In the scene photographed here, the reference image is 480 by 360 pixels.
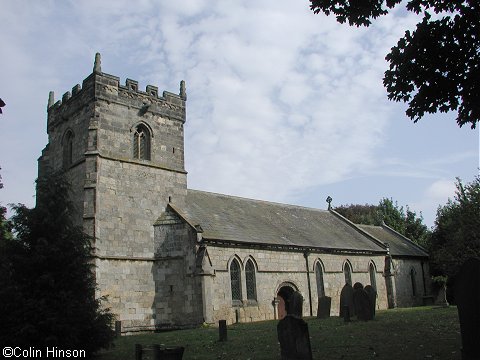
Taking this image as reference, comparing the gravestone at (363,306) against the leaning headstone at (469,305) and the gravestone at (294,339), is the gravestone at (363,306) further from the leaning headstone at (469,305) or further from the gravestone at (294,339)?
the leaning headstone at (469,305)

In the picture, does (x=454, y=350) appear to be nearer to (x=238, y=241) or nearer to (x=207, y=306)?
(x=207, y=306)

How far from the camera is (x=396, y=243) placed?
40969mm

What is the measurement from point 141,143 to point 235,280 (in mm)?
8907

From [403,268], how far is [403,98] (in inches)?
1226

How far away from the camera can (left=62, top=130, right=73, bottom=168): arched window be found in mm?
26453

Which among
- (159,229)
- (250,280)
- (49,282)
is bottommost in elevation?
(250,280)

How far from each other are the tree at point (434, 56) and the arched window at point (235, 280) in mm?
17266

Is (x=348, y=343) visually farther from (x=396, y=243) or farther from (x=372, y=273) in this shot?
(x=396, y=243)

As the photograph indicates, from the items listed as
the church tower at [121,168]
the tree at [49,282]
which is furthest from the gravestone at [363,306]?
the church tower at [121,168]

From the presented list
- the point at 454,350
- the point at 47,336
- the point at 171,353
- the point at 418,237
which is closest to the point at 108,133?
the point at 47,336

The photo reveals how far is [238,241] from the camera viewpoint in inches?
999

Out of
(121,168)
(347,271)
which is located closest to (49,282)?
(121,168)

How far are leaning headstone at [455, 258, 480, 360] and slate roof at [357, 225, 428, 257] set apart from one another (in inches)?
1088

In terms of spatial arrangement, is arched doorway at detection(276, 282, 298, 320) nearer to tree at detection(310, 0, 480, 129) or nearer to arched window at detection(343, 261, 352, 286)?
arched window at detection(343, 261, 352, 286)
